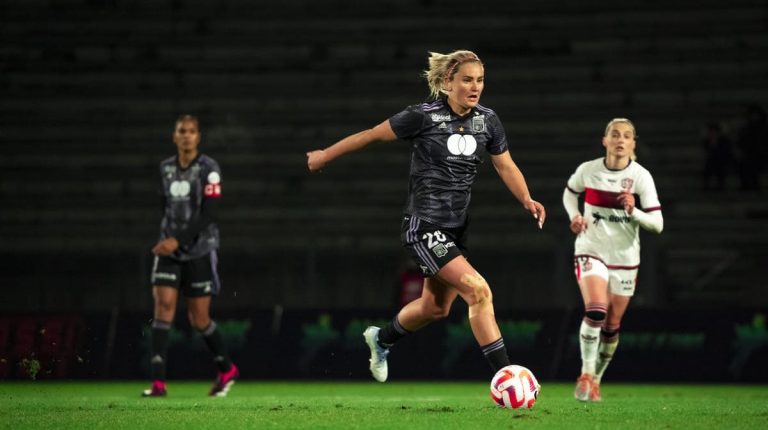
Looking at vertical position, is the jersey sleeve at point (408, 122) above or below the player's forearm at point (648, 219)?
above

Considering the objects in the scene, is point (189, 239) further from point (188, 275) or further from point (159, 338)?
point (159, 338)

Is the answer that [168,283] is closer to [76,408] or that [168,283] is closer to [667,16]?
[76,408]

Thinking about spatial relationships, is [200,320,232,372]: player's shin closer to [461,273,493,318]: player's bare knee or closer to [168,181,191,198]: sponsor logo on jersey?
[168,181,191,198]: sponsor logo on jersey

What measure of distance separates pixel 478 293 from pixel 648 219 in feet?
8.25

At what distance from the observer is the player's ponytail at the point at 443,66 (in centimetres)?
740

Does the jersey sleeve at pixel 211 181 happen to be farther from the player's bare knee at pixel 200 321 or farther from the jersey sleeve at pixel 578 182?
the jersey sleeve at pixel 578 182

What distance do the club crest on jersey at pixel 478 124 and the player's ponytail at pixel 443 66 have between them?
0.85 ft

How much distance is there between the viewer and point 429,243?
730 cm

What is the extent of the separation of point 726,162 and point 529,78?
12.2 feet

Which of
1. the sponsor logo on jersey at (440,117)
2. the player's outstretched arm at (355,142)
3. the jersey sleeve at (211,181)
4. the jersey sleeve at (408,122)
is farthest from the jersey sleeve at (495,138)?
the jersey sleeve at (211,181)

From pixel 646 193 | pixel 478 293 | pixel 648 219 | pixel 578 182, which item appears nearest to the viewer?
pixel 478 293

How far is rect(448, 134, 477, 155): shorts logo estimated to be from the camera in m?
7.44

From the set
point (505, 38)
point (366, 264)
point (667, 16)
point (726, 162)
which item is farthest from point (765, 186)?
point (366, 264)

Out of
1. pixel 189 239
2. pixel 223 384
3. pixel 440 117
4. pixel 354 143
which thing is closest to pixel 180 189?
pixel 189 239
